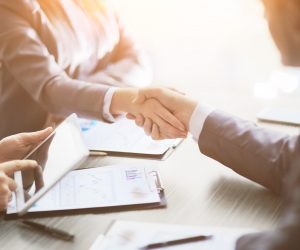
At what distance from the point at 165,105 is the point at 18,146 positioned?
409 millimetres

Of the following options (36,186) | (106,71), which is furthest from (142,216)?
(106,71)

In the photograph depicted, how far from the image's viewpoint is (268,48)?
212 cm

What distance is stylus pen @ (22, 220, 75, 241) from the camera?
0.88 m

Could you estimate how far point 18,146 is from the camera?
3.86ft

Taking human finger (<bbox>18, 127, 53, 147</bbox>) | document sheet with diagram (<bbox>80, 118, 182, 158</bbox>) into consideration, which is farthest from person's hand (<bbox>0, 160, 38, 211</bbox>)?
document sheet with diagram (<bbox>80, 118, 182, 158</bbox>)

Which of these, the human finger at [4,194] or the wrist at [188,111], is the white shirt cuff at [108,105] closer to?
the wrist at [188,111]

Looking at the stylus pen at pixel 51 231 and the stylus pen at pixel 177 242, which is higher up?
the stylus pen at pixel 177 242

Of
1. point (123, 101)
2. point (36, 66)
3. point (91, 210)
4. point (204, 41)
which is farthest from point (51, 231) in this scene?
point (204, 41)

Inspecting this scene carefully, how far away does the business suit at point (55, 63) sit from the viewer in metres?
1.47

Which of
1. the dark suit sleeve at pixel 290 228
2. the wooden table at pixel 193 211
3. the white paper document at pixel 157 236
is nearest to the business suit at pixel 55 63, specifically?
the wooden table at pixel 193 211

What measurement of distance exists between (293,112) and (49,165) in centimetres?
77

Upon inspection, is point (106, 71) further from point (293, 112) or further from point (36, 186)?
point (36, 186)

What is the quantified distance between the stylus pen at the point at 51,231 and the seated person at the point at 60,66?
45 centimetres

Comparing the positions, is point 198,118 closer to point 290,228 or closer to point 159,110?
point 159,110
